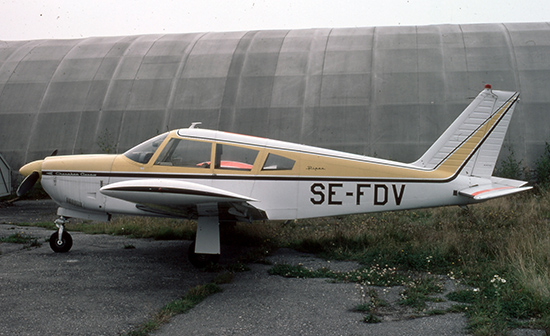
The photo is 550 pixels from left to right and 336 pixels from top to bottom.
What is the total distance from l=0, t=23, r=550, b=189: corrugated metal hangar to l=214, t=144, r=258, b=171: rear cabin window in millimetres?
8487

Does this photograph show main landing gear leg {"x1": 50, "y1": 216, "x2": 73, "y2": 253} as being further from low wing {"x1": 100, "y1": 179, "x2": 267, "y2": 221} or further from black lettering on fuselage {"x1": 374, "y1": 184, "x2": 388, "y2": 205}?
black lettering on fuselage {"x1": 374, "y1": 184, "x2": 388, "y2": 205}

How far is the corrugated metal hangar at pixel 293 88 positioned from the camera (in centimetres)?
1600

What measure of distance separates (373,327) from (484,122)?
4.87 meters

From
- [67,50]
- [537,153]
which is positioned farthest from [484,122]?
[67,50]

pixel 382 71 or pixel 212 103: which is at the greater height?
pixel 382 71

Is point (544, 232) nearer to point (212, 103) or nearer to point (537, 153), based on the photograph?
point (537, 153)

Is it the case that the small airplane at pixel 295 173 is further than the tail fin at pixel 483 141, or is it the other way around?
the tail fin at pixel 483 141

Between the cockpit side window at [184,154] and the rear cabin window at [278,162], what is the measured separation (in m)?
1.01

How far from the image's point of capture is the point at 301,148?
7977mm

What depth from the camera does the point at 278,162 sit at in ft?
25.7

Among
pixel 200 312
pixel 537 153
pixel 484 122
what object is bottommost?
pixel 200 312

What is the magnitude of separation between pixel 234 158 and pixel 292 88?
9783 millimetres

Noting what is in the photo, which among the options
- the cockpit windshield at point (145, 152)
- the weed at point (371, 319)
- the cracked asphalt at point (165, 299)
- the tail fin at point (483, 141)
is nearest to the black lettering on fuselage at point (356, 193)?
the tail fin at point (483, 141)

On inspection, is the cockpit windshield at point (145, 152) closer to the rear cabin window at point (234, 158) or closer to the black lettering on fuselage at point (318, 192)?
the rear cabin window at point (234, 158)
